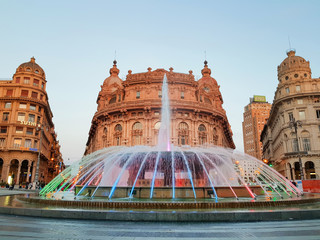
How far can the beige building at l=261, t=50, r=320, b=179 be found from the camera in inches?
1743

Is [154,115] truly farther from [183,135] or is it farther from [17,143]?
[17,143]

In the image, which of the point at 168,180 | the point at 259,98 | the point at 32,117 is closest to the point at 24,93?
the point at 32,117

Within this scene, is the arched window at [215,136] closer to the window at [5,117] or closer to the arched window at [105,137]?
the arched window at [105,137]

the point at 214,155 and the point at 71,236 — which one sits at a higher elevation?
the point at 214,155

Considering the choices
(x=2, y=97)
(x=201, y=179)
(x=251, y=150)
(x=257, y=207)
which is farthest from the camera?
(x=251, y=150)

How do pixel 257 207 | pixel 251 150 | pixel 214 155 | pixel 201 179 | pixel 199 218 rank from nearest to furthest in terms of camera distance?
pixel 199 218
pixel 257 207
pixel 214 155
pixel 201 179
pixel 251 150

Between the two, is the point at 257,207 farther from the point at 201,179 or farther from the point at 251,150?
the point at 251,150

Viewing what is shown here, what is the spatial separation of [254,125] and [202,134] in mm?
102257

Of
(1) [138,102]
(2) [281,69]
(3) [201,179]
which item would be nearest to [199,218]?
(3) [201,179]

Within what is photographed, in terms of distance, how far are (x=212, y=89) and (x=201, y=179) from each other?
38.2m

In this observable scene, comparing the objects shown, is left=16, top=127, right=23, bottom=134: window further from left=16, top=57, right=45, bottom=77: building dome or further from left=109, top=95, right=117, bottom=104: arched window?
left=109, top=95, right=117, bottom=104: arched window

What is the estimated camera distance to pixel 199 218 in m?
8.03

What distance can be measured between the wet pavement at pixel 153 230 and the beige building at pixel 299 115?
41.0 metres

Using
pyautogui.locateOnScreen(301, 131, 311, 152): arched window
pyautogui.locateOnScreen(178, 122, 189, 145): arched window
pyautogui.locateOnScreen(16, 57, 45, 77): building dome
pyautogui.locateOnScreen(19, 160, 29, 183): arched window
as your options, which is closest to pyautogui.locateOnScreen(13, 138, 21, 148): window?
pyautogui.locateOnScreen(19, 160, 29, 183): arched window
